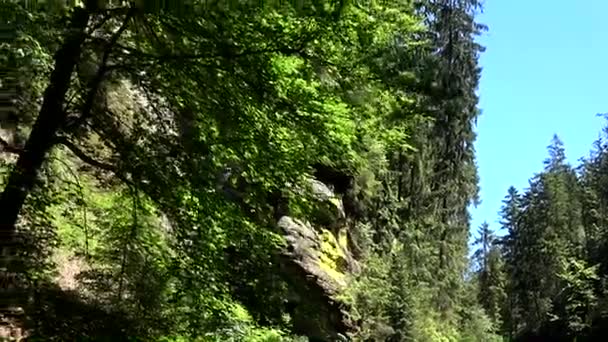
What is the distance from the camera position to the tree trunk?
18.7 feet

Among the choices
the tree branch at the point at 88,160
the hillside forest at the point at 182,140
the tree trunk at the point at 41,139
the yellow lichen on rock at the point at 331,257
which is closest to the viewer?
the hillside forest at the point at 182,140

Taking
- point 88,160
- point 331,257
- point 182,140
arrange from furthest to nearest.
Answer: point 331,257
point 88,160
point 182,140

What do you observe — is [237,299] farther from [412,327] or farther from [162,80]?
[412,327]

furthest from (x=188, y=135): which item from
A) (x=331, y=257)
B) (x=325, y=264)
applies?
(x=331, y=257)

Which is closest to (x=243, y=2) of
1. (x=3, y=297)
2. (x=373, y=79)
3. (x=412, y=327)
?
(x=373, y=79)

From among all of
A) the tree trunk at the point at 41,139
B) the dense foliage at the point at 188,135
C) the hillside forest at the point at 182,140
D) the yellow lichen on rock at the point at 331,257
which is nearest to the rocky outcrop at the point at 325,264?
the yellow lichen on rock at the point at 331,257

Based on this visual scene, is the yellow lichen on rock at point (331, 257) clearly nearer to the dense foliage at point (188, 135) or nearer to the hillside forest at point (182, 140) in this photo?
the hillside forest at point (182, 140)

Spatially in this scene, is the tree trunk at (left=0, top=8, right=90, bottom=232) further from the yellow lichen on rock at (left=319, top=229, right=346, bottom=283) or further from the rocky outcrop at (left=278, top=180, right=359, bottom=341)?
the yellow lichen on rock at (left=319, top=229, right=346, bottom=283)

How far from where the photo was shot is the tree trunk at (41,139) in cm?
571

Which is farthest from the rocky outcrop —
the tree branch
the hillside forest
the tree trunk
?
the tree trunk

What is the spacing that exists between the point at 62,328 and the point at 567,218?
166 feet

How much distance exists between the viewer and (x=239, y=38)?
5039 mm

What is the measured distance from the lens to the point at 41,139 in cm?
598

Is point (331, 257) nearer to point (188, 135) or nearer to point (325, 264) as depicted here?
point (325, 264)
